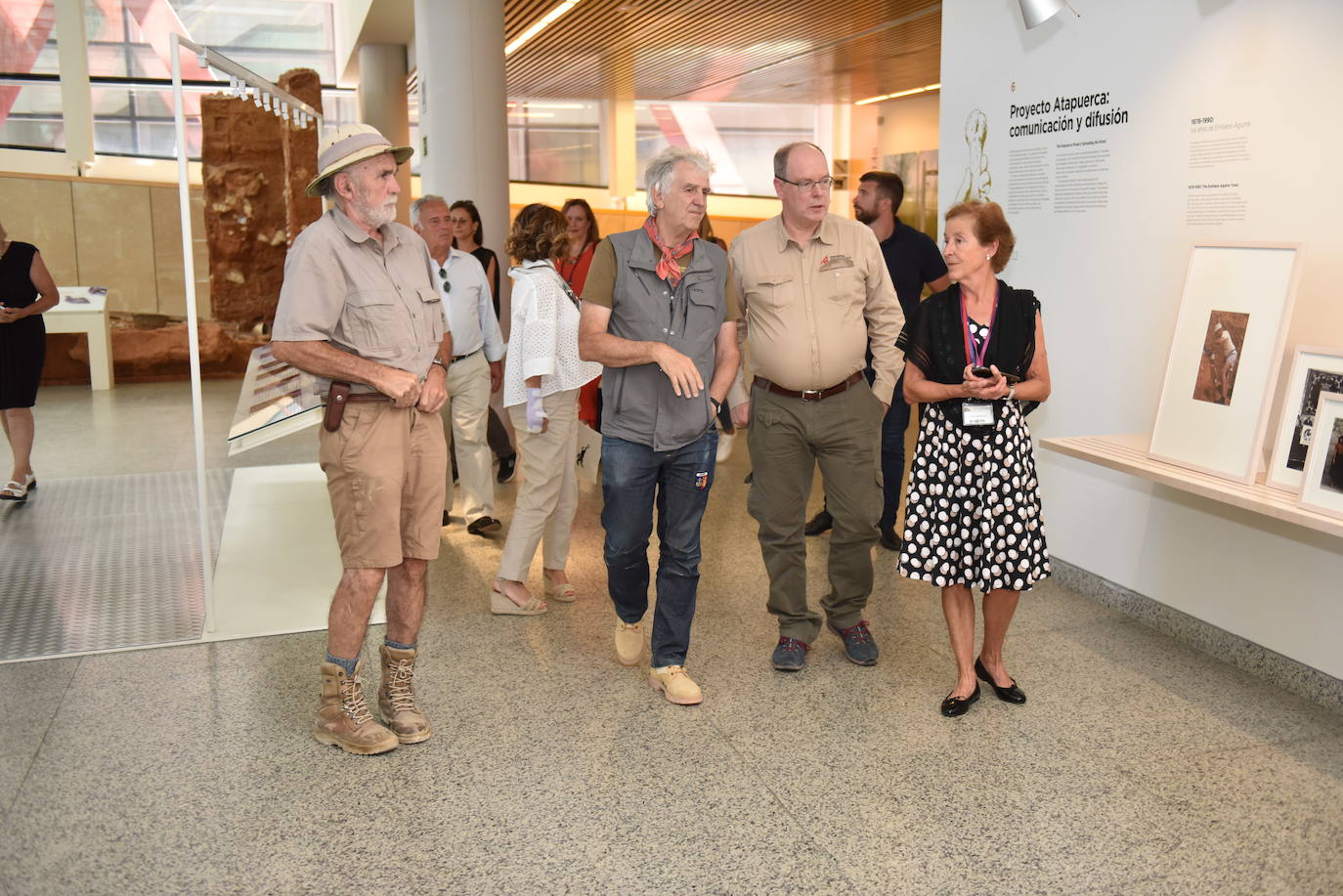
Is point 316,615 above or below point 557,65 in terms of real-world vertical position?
below

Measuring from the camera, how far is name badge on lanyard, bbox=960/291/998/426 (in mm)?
3320

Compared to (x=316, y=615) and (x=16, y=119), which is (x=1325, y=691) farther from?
(x=16, y=119)

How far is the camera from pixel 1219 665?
3.88 metres

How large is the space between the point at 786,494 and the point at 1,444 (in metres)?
6.49

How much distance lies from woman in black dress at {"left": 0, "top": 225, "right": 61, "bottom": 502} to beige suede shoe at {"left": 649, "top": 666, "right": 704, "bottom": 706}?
4.62m

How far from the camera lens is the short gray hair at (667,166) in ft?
10.7

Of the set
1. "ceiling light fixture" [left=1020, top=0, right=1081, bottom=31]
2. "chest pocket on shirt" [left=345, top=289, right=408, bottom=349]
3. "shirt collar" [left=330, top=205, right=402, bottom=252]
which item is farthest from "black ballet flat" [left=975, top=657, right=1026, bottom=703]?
"ceiling light fixture" [left=1020, top=0, right=1081, bottom=31]

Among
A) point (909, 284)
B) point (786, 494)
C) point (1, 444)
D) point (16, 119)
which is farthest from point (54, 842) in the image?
point (16, 119)

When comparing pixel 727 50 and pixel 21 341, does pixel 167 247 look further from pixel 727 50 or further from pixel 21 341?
pixel 727 50

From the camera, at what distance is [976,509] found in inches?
134

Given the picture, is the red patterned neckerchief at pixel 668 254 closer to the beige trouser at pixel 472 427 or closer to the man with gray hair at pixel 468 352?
the man with gray hair at pixel 468 352

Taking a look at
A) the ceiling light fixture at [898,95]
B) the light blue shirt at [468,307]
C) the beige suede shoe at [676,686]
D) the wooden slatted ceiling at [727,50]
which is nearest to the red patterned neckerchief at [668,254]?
the beige suede shoe at [676,686]

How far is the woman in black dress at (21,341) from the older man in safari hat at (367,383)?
12.9 feet

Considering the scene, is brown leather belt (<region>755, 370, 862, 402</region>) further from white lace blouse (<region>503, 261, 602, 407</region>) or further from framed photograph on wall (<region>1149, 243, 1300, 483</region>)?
framed photograph on wall (<region>1149, 243, 1300, 483</region>)
